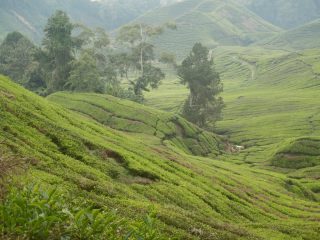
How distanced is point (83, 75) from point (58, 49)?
9.21 m

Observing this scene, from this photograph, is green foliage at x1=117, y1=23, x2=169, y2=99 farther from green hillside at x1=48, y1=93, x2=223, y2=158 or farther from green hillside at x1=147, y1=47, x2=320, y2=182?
green hillside at x1=147, y1=47, x2=320, y2=182

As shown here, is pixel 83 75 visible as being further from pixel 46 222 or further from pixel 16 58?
pixel 46 222

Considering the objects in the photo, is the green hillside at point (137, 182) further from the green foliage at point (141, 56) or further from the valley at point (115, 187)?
the green foliage at point (141, 56)

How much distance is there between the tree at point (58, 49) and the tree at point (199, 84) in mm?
32089

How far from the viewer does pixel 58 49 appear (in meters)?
101

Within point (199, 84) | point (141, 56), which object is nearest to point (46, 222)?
point (199, 84)

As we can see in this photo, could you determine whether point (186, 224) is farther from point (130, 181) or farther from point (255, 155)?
point (255, 155)

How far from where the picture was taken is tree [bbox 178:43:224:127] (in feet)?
397

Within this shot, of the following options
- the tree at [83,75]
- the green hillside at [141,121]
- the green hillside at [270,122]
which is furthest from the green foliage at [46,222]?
the tree at [83,75]

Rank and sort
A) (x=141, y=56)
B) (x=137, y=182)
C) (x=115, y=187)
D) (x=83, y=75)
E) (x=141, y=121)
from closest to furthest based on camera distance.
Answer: (x=115, y=187) < (x=137, y=182) < (x=141, y=121) < (x=83, y=75) < (x=141, y=56)

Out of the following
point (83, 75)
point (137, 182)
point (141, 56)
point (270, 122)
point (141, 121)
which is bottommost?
point (270, 122)

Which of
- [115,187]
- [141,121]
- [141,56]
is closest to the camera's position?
[115,187]

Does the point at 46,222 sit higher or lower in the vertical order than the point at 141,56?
lower

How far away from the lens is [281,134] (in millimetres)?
129375
